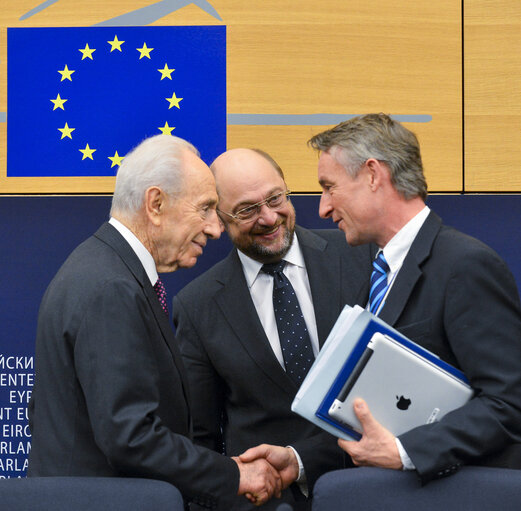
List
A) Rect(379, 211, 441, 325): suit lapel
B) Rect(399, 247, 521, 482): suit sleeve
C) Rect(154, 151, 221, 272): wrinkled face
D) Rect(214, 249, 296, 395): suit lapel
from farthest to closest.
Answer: Rect(214, 249, 296, 395): suit lapel → Rect(154, 151, 221, 272): wrinkled face → Rect(379, 211, 441, 325): suit lapel → Rect(399, 247, 521, 482): suit sleeve

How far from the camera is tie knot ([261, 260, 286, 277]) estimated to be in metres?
2.96

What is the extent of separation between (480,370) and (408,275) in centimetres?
33

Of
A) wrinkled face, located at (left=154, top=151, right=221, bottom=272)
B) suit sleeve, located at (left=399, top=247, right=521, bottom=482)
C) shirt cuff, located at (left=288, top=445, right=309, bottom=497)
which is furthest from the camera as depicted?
shirt cuff, located at (left=288, top=445, right=309, bottom=497)

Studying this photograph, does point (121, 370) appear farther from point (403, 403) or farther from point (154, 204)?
point (403, 403)

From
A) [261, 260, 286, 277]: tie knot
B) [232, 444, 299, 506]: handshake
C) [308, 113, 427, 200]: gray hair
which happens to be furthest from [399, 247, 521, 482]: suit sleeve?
[261, 260, 286, 277]: tie knot

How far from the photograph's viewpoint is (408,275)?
215 cm

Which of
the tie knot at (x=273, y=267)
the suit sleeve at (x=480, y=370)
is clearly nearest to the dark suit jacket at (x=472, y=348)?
the suit sleeve at (x=480, y=370)

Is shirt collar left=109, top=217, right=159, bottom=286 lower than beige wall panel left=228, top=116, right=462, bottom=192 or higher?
lower

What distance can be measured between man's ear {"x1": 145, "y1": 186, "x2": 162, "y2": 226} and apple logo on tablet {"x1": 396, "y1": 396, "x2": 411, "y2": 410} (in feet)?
2.74

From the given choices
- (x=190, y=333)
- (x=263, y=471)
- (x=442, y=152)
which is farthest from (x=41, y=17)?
(x=263, y=471)

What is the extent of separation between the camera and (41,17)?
10.8ft

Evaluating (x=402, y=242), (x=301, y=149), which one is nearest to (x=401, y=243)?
(x=402, y=242)

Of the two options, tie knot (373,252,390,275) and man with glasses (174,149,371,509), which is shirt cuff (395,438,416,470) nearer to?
tie knot (373,252,390,275)

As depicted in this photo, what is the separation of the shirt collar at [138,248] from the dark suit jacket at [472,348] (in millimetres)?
713
